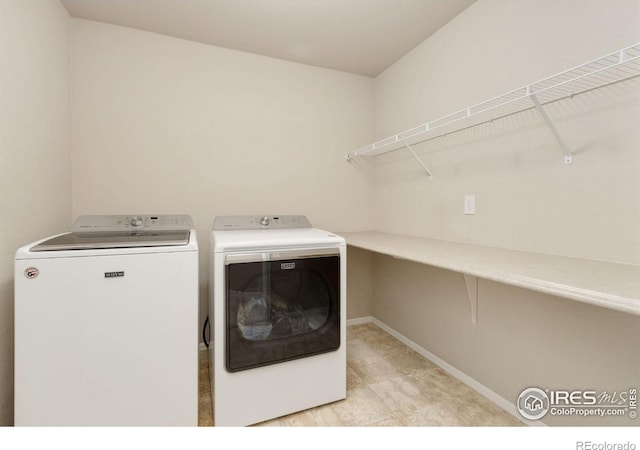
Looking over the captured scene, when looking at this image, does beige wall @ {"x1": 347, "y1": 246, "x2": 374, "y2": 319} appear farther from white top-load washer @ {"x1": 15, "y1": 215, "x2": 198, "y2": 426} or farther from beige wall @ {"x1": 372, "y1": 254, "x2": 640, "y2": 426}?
white top-load washer @ {"x1": 15, "y1": 215, "x2": 198, "y2": 426}

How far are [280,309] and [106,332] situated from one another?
766 millimetres

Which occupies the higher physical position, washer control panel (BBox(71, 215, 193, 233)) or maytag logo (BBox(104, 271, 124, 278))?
washer control panel (BBox(71, 215, 193, 233))

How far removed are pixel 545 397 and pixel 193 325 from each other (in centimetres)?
174

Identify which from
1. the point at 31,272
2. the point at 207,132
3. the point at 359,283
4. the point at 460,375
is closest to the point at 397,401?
the point at 460,375

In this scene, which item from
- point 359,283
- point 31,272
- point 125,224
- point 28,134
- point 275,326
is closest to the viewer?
point 31,272

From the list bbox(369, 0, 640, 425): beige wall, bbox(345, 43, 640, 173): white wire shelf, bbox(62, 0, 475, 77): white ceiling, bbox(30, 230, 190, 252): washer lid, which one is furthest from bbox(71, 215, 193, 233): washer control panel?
bbox(345, 43, 640, 173): white wire shelf

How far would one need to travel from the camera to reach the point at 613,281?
95 cm

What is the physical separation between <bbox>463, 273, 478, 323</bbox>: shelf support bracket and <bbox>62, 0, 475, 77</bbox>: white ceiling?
165 cm

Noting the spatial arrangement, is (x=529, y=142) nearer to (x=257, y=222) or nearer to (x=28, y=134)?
(x=257, y=222)

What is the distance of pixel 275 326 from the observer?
5.09ft

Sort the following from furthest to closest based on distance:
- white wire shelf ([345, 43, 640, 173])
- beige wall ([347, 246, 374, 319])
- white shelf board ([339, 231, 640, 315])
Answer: beige wall ([347, 246, 374, 319]), white wire shelf ([345, 43, 640, 173]), white shelf board ([339, 231, 640, 315])

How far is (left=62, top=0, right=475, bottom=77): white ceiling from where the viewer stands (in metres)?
1.79

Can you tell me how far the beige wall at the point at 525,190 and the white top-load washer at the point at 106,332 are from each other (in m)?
1.59
